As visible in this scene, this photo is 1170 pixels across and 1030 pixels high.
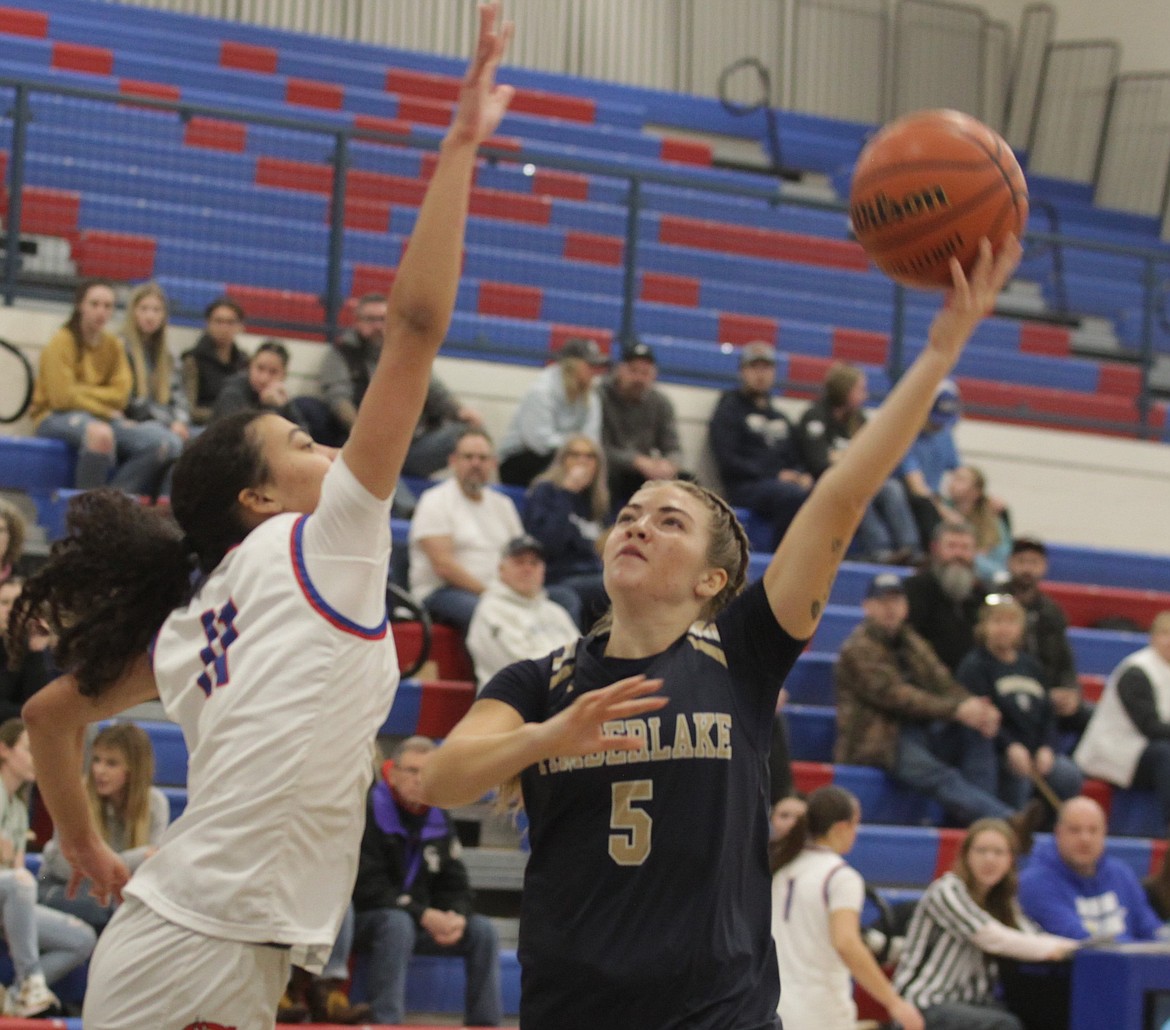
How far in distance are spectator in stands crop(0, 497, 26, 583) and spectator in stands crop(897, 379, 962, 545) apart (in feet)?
17.0

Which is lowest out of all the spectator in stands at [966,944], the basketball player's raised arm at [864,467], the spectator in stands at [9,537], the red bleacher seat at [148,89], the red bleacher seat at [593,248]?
the spectator in stands at [966,944]

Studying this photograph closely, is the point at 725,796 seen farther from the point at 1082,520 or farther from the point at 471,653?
the point at 1082,520

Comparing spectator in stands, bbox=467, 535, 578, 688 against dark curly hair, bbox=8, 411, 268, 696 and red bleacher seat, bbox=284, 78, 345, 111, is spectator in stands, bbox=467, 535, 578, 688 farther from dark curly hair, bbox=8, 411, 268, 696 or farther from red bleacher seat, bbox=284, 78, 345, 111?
red bleacher seat, bbox=284, 78, 345, 111

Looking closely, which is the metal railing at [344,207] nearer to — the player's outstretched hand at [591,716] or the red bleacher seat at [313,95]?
the red bleacher seat at [313,95]

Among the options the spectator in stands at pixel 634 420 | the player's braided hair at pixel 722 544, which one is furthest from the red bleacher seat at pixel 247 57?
the player's braided hair at pixel 722 544

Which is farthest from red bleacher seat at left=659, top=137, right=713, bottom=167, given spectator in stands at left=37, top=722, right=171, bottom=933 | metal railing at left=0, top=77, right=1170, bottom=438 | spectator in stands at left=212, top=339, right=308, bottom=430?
spectator in stands at left=37, top=722, right=171, bottom=933

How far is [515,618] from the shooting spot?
7.79m

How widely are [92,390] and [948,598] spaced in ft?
13.8

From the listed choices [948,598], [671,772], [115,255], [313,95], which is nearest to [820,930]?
[948,598]

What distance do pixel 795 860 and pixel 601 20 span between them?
11.1 meters

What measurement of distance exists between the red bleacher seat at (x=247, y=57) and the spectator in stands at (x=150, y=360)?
577 cm

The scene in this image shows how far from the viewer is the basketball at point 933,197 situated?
3180 millimetres

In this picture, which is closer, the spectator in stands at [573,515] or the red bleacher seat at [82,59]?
the spectator in stands at [573,515]

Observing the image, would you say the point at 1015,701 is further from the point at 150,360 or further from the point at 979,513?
the point at 150,360
